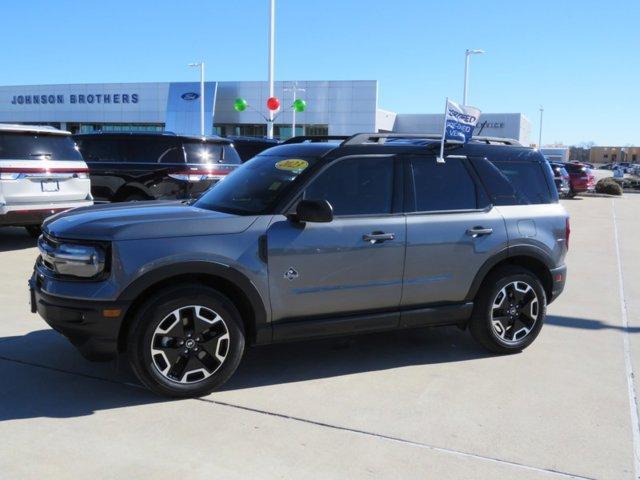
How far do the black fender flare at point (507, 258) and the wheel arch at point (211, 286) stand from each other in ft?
6.01

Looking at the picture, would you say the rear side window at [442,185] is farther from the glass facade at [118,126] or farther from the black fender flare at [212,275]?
the glass facade at [118,126]

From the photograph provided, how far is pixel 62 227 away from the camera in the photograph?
13.9 ft

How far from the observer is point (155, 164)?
11281 millimetres

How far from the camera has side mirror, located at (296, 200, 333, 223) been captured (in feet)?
14.1

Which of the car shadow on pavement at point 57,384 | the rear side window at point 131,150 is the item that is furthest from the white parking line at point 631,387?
the rear side window at point 131,150

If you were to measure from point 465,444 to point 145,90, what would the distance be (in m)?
→ 60.7

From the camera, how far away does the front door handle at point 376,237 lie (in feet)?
15.1

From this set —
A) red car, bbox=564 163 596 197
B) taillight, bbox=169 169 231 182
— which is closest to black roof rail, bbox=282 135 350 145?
taillight, bbox=169 169 231 182

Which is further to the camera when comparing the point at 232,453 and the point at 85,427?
the point at 85,427

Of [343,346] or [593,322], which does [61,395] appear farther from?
[593,322]

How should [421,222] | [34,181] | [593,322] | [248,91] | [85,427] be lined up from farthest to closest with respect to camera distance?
[248,91] → [34,181] → [593,322] → [421,222] → [85,427]

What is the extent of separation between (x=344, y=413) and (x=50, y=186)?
276 inches

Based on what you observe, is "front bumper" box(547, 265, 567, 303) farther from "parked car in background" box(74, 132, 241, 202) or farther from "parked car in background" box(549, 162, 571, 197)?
"parked car in background" box(549, 162, 571, 197)

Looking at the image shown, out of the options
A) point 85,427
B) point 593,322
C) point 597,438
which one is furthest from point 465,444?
point 593,322
